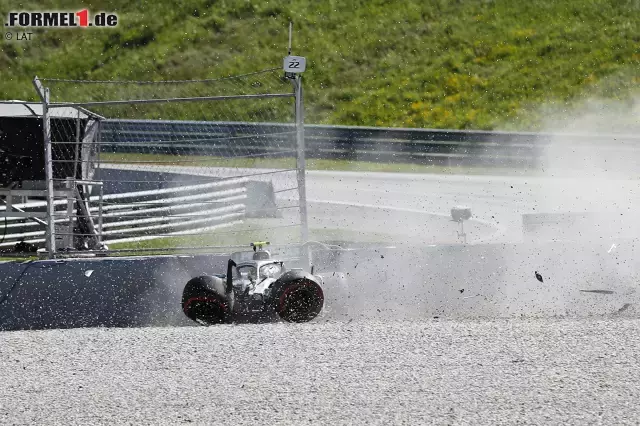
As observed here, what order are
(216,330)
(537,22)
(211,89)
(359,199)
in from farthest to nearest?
(537,22), (211,89), (359,199), (216,330)

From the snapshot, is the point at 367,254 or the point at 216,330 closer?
the point at 216,330

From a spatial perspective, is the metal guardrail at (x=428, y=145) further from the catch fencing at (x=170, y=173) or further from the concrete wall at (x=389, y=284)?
the concrete wall at (x=389, y=284)

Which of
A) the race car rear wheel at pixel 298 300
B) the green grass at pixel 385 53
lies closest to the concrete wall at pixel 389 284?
the race car rear wheel at pixel 298 300

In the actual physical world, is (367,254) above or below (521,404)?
above

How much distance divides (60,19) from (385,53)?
10.4 m

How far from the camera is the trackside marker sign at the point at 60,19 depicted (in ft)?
96.7

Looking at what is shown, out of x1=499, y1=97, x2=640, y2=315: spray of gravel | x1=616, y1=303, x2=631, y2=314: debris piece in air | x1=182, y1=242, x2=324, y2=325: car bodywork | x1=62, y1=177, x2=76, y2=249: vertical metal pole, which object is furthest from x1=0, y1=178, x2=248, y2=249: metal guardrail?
x1=616, y1=303, x2=631, y2=314: debris piece in air

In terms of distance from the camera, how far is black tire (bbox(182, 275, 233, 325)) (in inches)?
284

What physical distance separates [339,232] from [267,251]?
6.43 m

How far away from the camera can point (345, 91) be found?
85.8 ft

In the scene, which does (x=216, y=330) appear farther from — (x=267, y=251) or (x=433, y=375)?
(x=433, y=375)

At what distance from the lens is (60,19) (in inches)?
1206

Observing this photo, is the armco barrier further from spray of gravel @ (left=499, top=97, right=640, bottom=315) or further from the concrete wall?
the concrete wall

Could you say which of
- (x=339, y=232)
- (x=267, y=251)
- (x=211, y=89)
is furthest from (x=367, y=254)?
(x=211, y=89)
